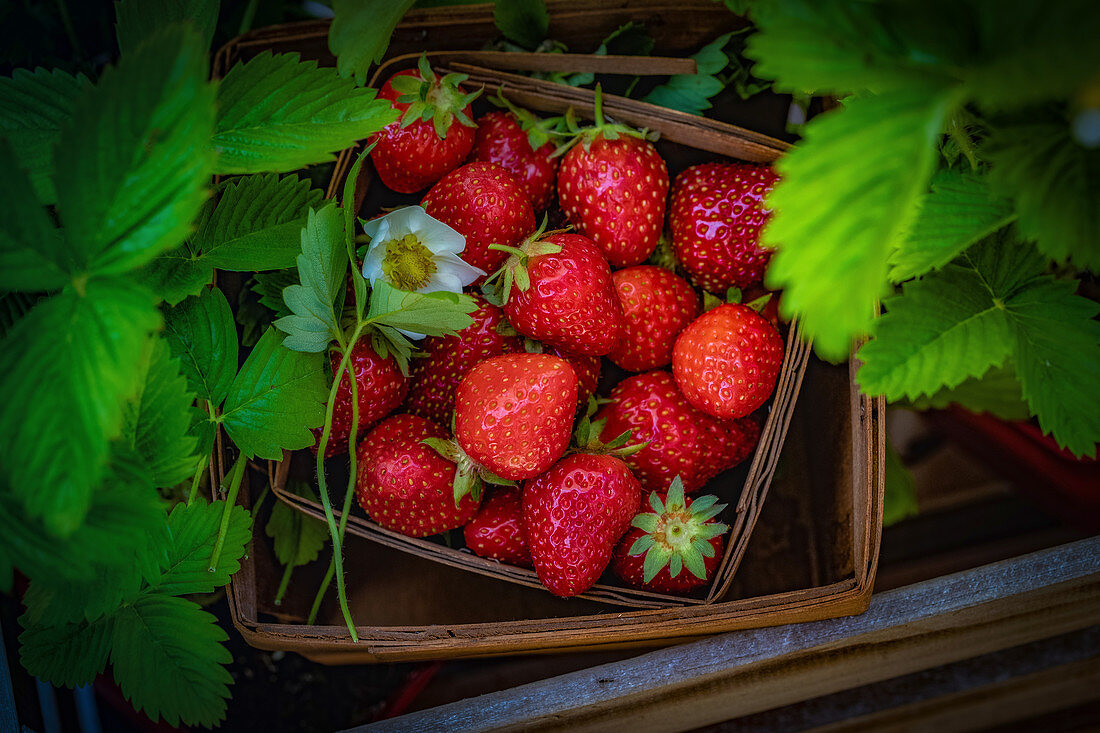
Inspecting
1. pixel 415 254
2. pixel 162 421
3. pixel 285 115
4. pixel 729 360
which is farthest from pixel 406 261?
pixel 729 360

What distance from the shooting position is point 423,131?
952 mm

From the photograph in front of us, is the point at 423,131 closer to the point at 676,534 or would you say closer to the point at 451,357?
the point at 451,357

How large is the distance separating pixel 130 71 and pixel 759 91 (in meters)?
0.87

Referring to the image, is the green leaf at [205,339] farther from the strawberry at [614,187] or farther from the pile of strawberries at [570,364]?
the strawberry at [614,187]

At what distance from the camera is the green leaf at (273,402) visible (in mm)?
796

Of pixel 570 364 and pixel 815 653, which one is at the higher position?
pixel 570 364

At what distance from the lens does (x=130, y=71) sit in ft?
1.66

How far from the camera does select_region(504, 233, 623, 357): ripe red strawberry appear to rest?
33.8 inches

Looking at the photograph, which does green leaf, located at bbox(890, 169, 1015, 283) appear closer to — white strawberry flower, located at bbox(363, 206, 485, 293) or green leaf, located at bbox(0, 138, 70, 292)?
white strawberry flower, located at bbox(363, 206, 485, 293)

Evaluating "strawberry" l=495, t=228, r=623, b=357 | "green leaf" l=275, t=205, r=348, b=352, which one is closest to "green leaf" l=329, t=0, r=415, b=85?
"green leaf" l=275, t=205, r=348, b=352

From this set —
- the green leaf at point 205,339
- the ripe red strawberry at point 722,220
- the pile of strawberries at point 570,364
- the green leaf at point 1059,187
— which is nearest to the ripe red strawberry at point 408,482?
the pile of strawberries at point 570,364

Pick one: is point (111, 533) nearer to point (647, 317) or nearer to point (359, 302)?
point (359, 302)

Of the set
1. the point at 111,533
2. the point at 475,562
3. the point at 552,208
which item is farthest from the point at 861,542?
the point at 111,533

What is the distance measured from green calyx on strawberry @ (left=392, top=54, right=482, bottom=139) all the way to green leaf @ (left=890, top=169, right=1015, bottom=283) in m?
0.59
